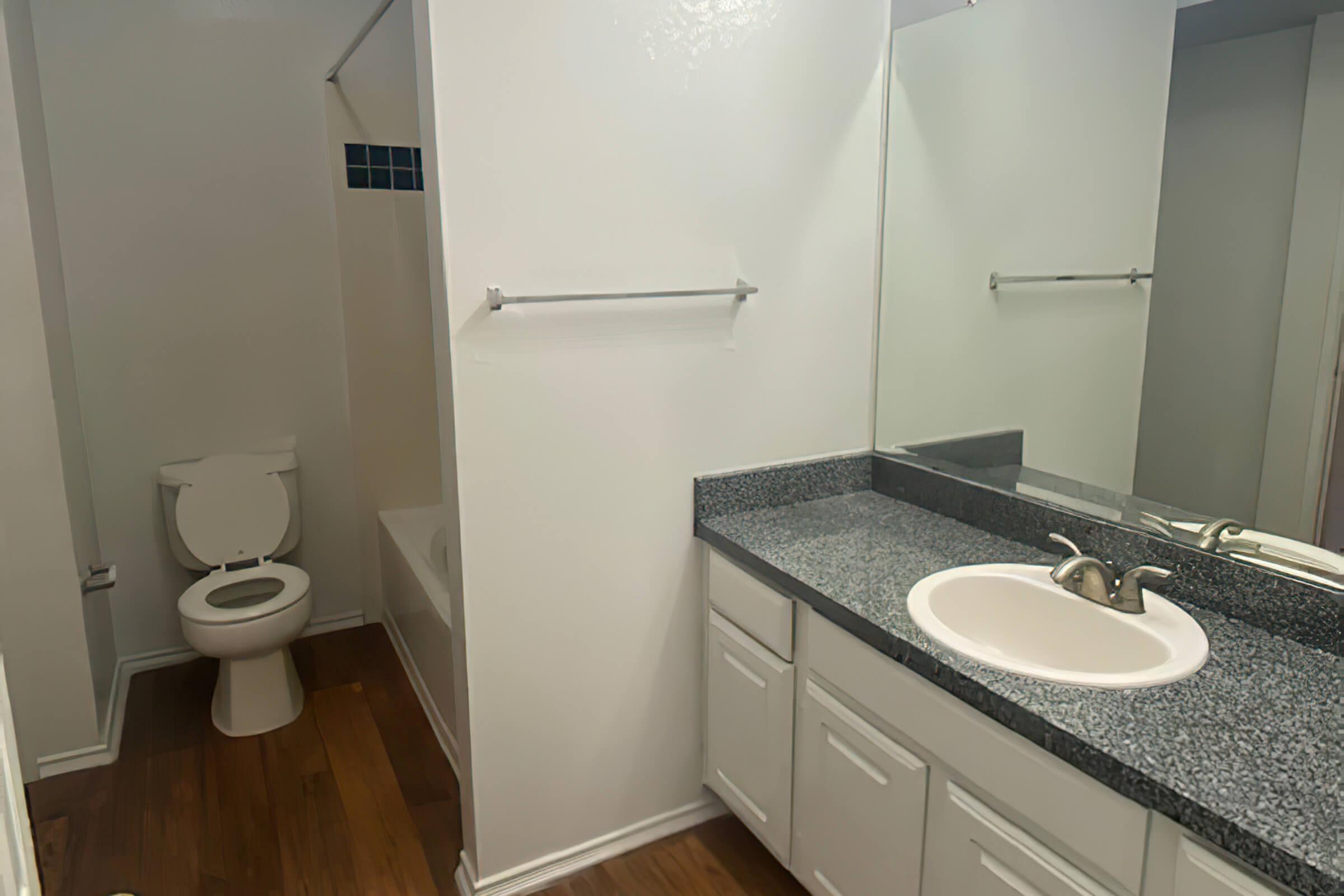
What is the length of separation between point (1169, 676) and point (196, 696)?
282 centimetres

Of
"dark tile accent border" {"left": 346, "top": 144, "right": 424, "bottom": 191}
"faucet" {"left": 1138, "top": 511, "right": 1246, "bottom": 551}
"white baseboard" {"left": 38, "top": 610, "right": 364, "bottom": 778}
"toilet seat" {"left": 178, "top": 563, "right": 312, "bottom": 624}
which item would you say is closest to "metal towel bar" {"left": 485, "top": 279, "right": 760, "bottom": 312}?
"faucet" {"left": 1138, "top": 511, "right": 1246, "bottom": 551}

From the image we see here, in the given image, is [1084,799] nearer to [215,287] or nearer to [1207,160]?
[1207,160]

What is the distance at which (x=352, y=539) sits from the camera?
11.0 feet

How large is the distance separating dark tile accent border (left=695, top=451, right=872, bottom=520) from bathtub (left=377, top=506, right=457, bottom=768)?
2.33 feet

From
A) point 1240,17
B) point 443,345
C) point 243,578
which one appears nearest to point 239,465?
point 243,578

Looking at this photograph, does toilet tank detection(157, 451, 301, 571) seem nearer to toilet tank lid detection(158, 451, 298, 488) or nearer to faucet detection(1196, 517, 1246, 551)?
toilet tank lid detection(158, 451, 298, 488)

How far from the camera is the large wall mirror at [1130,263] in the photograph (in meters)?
1.46

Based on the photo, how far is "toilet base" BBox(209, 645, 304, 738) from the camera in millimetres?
2686

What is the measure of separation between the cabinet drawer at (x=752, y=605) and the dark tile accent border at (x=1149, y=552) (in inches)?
20.8

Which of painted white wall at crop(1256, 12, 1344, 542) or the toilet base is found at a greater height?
painted white wall at crop(1256, 12, 1344, 542)

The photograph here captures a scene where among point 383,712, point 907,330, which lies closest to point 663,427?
point 907,330

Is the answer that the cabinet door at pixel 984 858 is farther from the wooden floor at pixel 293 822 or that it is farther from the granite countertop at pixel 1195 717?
the wooden floor at pixel 293 822

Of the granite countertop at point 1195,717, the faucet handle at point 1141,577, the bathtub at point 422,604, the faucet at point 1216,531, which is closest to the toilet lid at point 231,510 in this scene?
the bathtub at point 422,604

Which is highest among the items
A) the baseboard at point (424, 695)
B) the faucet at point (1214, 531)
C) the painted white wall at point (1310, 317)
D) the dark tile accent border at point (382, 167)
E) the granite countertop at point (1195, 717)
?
the dark tile accent border at point (382, 167)
